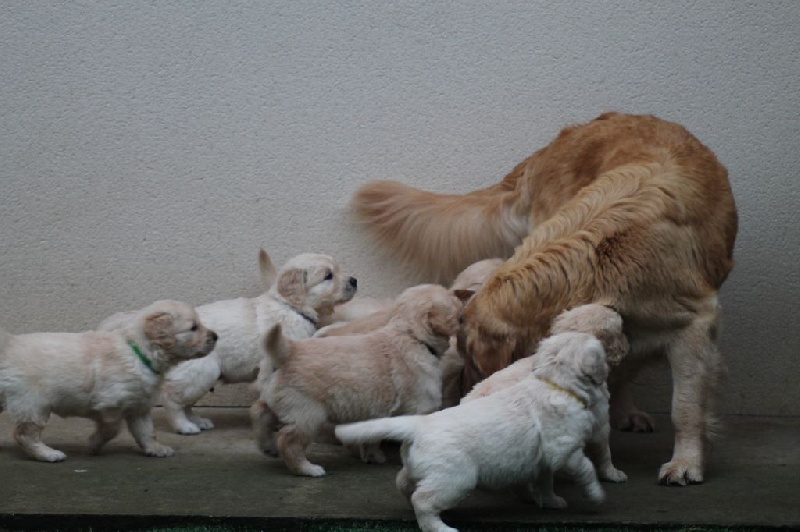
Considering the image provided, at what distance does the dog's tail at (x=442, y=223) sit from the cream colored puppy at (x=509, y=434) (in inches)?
67.5

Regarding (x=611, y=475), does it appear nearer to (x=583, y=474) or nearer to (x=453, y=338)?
(x=583, y=474)

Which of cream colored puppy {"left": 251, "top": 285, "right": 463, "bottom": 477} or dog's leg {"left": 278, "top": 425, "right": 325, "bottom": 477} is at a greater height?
cream colored puppy {"left": 251, "top": 285, "right": 463, "bottom": 477}

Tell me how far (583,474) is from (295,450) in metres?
Result: 1.20

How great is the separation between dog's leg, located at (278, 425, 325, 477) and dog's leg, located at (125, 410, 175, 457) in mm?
646

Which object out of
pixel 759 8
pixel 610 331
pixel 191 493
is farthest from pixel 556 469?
pixel 759 8

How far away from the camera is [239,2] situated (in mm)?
6355

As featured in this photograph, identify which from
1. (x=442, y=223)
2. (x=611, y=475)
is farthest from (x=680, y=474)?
(x=442, y=223)

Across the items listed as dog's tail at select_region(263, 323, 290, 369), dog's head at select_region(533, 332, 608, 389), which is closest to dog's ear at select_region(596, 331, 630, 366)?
dog's head at select_region(533, 332, 608, 389)

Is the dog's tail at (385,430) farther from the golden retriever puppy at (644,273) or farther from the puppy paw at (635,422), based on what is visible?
the puppy paw at (635,422)

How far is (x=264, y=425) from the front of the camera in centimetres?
516

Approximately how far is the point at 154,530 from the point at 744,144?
3609 mm

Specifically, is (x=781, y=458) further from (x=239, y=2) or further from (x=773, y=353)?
(x=239, y=2)

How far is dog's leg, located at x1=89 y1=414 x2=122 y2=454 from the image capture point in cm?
530

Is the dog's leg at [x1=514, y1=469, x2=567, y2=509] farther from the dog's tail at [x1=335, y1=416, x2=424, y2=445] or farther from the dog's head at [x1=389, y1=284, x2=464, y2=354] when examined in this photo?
the dog's head at [x1=389, y1=284, x2=464, y2=354]
